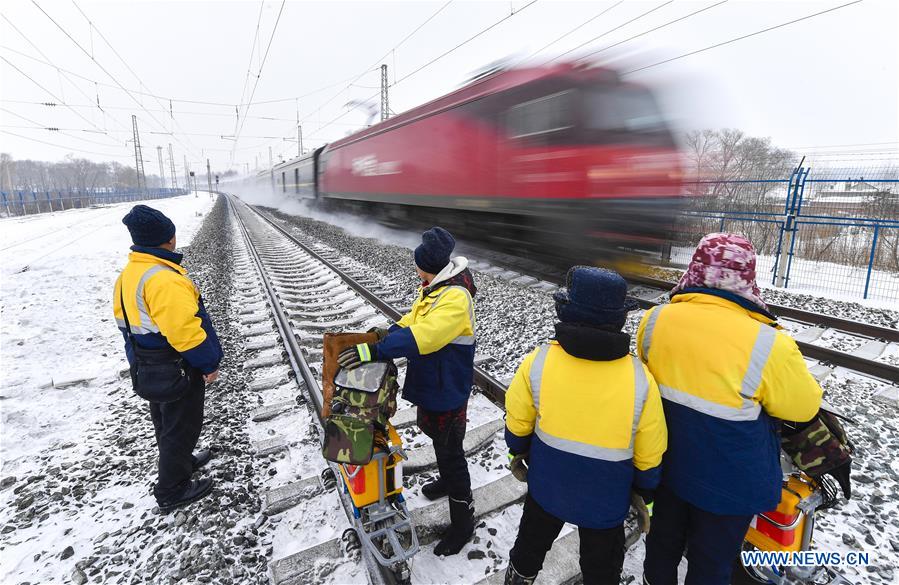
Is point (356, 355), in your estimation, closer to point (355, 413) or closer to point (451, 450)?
point (355, 413)

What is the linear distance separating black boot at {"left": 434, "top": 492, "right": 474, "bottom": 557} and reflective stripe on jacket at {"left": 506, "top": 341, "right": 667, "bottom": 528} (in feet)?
2.41

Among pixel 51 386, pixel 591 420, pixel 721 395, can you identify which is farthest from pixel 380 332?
pixel 51 386

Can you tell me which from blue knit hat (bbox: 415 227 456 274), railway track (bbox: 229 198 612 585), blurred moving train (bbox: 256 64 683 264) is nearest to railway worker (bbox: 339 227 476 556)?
blue knit hat (bbox: 415 227 456 274)

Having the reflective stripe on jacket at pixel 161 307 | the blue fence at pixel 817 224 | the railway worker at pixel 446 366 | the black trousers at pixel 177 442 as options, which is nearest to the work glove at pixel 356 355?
the railway worker at pixel 446 366

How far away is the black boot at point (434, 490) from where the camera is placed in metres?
2.89

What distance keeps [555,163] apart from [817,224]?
6.64 m

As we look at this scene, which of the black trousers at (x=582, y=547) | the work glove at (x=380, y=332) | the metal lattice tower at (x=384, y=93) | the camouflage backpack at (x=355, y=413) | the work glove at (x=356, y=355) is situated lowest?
the black trousers at (x=582, y=547)

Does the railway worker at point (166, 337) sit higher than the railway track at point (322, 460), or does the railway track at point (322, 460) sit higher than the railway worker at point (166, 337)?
the railway worker at point (166, 337)

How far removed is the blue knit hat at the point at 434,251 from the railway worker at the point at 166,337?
1443mm

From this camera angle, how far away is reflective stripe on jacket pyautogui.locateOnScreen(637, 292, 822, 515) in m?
1.61

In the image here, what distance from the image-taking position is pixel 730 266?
1.67 m

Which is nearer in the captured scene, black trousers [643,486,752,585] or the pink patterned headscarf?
the pink patterned headscarf

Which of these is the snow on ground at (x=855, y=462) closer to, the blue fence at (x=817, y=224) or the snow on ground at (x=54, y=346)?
the blue fence at (x=817, y=224)

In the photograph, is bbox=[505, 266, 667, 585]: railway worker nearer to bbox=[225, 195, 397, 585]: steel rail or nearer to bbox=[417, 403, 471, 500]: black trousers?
bbox=[417, 403, 471, 500]: black trousers
